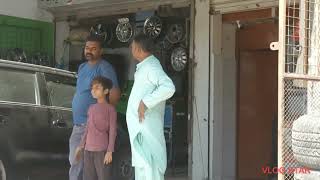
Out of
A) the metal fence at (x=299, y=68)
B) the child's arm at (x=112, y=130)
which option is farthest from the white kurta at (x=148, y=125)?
the metal fence at (x=299, y=68)

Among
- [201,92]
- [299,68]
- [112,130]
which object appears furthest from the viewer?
[201,92]

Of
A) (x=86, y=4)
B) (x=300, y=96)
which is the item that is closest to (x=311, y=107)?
(x=300, y=96)

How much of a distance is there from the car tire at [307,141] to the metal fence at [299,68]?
7 cm

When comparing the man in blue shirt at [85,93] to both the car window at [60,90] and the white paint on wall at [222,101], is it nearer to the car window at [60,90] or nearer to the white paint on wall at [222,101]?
the car window at [60,90]

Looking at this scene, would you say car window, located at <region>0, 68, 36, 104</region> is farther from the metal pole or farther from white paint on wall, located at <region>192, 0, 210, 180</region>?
the metal pole

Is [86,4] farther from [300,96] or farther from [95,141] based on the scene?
[300,96]

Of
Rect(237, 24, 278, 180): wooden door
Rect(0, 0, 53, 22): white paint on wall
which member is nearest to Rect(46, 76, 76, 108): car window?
Rect(237, 24, 278, 180): wooden door

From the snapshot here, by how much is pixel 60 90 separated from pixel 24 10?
4741 millimetres

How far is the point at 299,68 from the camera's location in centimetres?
427

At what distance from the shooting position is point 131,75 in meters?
10.2

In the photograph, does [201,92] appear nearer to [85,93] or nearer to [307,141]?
[85,93]

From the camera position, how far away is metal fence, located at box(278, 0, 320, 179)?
160 inches

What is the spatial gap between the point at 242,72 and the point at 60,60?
401cm

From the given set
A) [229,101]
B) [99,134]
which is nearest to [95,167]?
[99,134]
